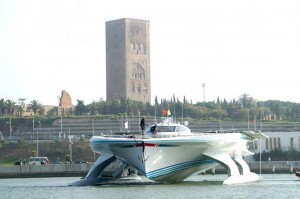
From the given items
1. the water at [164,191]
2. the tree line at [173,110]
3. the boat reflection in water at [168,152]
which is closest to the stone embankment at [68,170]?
the boat reflection in water at [168,152]

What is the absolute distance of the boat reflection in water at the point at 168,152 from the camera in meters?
69.2

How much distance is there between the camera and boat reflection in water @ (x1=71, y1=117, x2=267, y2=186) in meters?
69.2

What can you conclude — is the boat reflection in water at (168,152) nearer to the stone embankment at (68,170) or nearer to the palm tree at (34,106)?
the stone embankment at (68,170)

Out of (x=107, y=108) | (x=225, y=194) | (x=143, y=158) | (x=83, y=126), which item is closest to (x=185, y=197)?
(x=225, y=194)

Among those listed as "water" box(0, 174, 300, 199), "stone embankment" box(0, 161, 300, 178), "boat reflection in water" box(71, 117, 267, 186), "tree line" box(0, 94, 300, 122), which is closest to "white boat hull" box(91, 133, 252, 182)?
"boat reflection in water" box(71, 117, 267, 186)

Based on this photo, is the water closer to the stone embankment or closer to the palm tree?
the stone embankment

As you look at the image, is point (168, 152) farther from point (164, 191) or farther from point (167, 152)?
point (164, 191)

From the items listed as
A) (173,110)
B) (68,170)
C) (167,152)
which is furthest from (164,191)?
(173,110)

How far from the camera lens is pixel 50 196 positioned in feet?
213

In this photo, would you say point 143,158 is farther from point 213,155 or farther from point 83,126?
point 83,126

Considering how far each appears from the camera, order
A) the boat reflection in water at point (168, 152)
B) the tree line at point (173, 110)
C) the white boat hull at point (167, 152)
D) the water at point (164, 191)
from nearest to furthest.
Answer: the water at point (164, 191) < the white boat hull at point (167, 152) < the boat reflection in water at point (168, 152) < the tree line at point (173, 110)

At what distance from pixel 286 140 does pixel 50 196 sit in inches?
2792

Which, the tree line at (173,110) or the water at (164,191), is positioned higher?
the tree line at (173,110)

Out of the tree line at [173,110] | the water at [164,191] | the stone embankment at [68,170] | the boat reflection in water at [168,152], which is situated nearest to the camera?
the water at [164,191]
